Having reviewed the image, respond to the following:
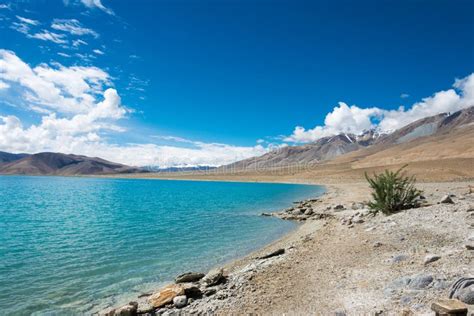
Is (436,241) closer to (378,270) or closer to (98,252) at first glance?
(378,270)

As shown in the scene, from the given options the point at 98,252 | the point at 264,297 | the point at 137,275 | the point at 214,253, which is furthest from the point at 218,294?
the point at 98,252

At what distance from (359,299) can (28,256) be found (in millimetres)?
17166

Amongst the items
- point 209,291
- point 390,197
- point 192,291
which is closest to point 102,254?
point 192,291

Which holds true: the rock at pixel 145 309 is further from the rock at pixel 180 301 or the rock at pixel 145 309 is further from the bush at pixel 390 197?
the bush at pixel 390 197

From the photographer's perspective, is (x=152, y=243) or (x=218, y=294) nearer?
(x=218, y=294)

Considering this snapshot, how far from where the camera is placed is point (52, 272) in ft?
47.5

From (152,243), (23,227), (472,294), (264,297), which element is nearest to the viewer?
(472,294)

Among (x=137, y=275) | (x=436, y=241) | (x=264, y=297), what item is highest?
(x=436, y=241)

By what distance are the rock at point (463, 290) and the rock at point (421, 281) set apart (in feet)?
2.74

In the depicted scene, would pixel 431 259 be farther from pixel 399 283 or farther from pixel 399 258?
pixel 399 283

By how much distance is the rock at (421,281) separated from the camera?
763cm

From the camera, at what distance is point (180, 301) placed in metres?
9.48

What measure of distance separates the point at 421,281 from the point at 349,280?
2064mm

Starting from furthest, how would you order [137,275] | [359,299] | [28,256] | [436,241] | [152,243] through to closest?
[152,243] < [28,256] < [137,275] < [436,241] < [359,299]
